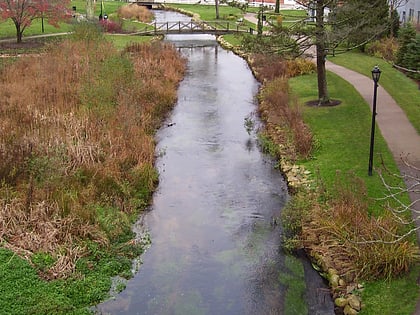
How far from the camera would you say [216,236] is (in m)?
13.5

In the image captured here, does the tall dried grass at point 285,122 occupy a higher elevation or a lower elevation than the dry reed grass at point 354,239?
higher

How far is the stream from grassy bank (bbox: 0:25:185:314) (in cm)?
57

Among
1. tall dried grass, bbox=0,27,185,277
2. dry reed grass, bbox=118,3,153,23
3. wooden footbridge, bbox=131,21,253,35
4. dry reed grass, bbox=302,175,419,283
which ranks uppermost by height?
dry reed grass, bbox=118,3,153,23

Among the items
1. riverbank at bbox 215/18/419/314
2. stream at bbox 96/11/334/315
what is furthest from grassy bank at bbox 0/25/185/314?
riverbank at bbox 215/18/419/314

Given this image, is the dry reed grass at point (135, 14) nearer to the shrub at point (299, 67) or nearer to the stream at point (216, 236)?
the shrub at point (299, 67)

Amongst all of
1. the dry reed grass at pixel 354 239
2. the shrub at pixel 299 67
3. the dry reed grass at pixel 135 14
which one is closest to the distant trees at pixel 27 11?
the shrub at pixel 299 67

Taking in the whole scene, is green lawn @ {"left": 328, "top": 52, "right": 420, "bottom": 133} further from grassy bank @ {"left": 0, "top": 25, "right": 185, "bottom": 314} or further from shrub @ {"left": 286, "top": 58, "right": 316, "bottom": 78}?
grassy bank @ {"left": 0, "top": 25, "right": 185, "bottom": 314}

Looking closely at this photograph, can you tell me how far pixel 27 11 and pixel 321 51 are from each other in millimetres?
21939

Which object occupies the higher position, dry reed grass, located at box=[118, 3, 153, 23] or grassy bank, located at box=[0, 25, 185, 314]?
dry reed grass, located at box=[118, 3, 153, 23]

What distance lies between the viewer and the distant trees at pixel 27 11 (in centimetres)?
A: 3506

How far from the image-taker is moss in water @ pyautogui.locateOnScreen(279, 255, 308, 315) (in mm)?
10750

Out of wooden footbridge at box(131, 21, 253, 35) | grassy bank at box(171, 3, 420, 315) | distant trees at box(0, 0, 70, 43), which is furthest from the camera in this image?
wooden footbridge at box(131, 21, 253, 35)

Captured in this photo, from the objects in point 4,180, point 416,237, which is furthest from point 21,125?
point 416,237

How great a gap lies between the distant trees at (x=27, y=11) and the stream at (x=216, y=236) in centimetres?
1705
